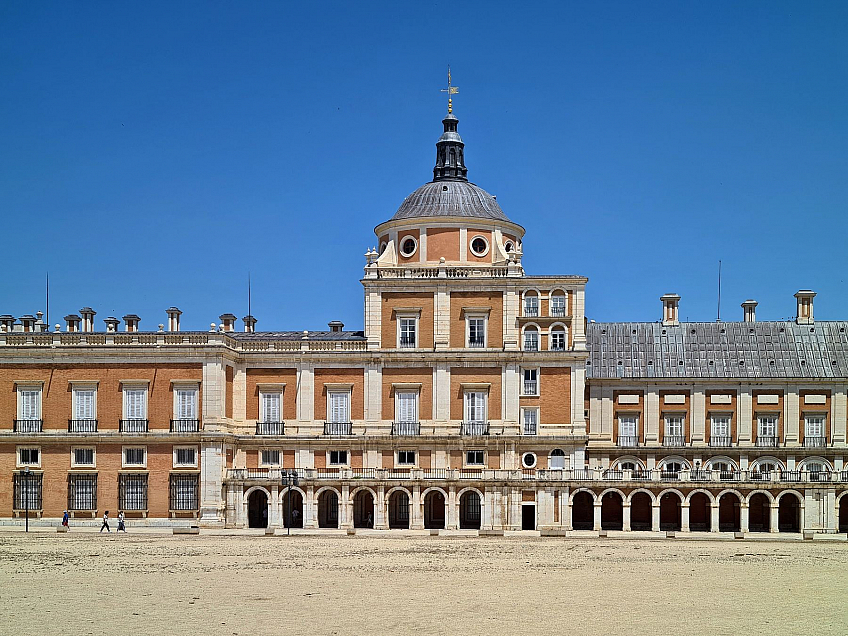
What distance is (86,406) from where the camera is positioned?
65312 mm

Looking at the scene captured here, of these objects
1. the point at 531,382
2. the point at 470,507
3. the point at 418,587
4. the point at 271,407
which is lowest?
the point at 470,507

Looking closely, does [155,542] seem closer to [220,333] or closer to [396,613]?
[220,333]

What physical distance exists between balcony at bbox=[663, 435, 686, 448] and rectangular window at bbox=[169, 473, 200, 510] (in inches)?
1110

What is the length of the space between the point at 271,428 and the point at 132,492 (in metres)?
8.35

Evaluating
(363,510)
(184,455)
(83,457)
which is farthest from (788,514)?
(83,457)

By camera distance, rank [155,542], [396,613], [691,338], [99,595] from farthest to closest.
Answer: [691,338]
[155,542]
[99,595]
[396,613]

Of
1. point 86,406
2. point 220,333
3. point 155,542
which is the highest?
point 220,333

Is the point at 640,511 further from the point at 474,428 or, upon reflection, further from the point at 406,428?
the point at 406,428

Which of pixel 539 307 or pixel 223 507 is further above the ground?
pixel 539 307

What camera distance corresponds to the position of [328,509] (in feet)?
221

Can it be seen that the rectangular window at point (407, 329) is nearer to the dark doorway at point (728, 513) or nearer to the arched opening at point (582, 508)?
the arched opening at point (582, 508)

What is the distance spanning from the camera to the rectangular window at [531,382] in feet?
217

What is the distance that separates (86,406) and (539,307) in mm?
25794

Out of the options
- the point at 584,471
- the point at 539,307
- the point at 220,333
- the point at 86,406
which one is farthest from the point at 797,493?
the point at 86,406
